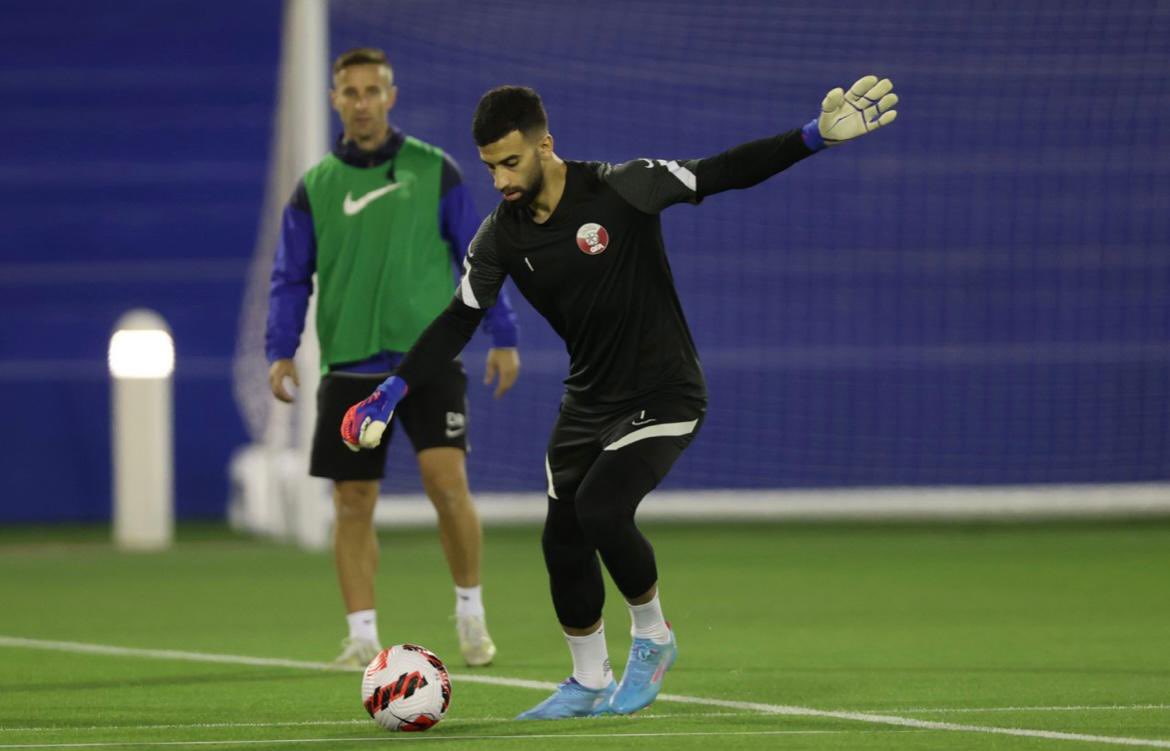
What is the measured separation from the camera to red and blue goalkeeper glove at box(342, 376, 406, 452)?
5.36 meters

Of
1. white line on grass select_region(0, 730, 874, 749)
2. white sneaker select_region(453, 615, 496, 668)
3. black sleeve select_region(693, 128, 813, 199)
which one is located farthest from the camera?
white sneaker select_region(453, 615, 496, 668)

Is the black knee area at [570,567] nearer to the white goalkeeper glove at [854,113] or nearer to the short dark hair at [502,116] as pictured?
the short dark hair at [502,116]

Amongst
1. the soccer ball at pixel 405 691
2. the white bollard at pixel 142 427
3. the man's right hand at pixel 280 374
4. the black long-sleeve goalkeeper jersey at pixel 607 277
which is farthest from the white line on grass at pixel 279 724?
the white bollard at pixel 142 427

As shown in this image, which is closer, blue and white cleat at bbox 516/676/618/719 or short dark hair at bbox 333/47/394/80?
blue and white cleat at bbox 516/676/618/719

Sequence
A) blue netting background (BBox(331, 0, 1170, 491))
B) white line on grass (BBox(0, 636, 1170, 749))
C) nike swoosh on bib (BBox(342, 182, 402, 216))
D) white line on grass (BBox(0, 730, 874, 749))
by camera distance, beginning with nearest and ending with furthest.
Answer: white line on grass (BBox(0, 636, 1170, 749))
white line on grass (BBox(0, 730, 874, 749))
nike swoosh on bib (BBox(342, 182, 402, 216))
blue netting background (BBox(331, 0, 1170, 491))

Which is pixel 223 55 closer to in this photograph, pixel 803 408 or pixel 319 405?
pixel 803 408

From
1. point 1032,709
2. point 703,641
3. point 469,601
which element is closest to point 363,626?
point 469,601

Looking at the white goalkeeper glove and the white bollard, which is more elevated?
the white goalkeeper glove

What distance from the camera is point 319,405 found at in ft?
23.6

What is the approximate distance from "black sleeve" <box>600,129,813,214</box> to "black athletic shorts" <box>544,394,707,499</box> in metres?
0.56

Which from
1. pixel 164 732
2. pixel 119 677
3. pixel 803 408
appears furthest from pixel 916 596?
pixel 803 408

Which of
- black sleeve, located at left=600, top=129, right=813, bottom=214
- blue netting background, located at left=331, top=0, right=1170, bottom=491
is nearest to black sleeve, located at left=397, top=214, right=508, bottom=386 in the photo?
black sleeve, located at left=600, top=129, right=813, bottom=214

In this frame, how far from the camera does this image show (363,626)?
23.2ft

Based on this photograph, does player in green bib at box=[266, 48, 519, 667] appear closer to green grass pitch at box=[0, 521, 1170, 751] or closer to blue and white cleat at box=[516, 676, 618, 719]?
green grass pitch at box=[0, 521, 1170, 751]
